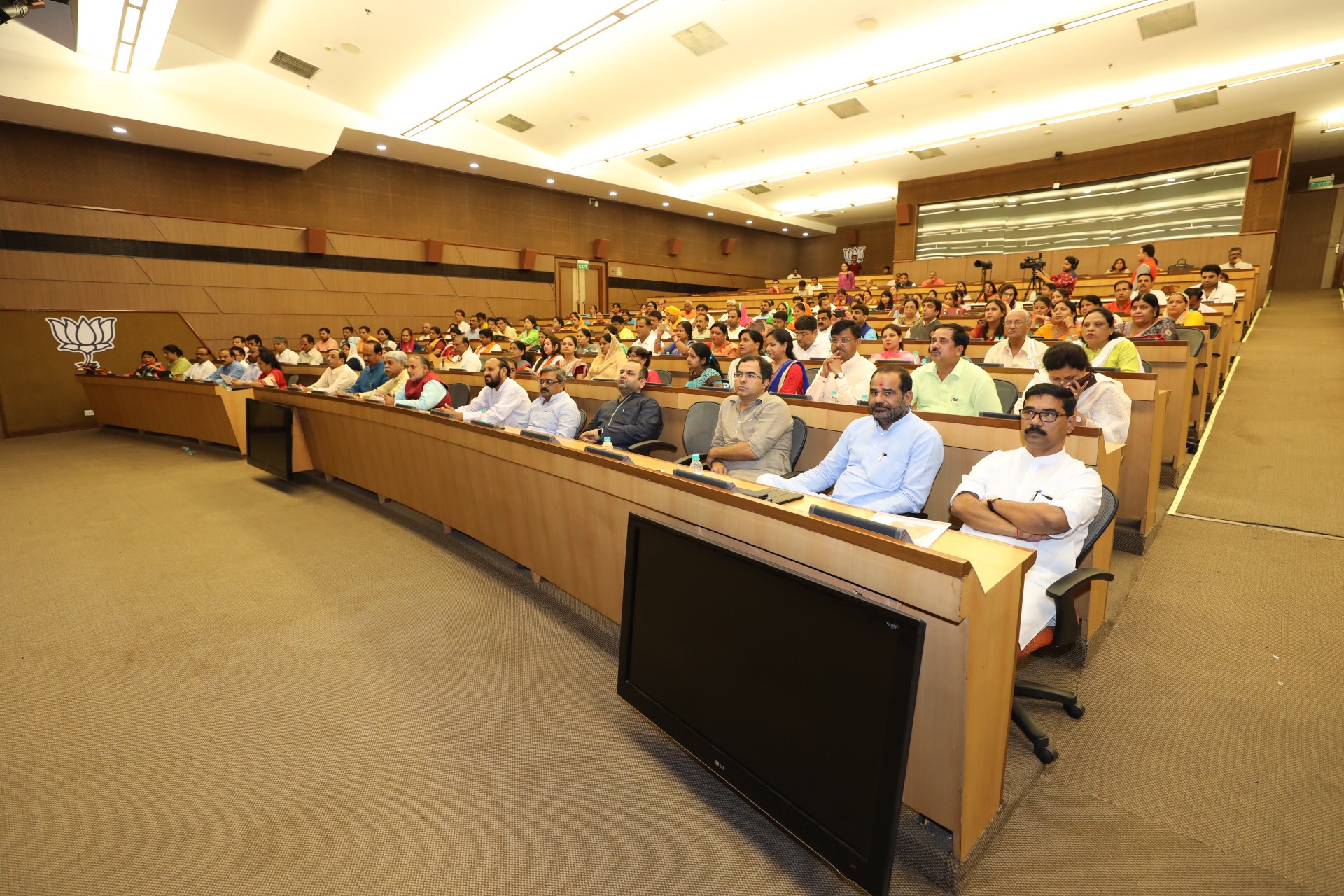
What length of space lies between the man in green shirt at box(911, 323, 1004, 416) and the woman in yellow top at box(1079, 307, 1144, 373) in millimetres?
690

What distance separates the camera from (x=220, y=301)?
9.35 m

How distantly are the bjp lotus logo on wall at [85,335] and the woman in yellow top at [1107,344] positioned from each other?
11.2 meters

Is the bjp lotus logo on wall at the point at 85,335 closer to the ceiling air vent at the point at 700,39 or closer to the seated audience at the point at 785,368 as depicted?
the ceiling air vent at the point at 700,39

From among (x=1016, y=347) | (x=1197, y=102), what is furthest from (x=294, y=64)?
(x=1197, y=102)

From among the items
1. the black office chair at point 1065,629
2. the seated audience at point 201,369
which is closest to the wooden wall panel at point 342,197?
the seated audience at point 201,369

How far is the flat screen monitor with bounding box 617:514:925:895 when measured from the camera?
1075 millimetres

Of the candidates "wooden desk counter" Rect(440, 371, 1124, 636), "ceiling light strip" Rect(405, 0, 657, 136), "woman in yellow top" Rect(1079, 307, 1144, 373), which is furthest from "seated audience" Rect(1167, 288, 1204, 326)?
"ceiling light strip" Rect(405, 0, 657, 136)

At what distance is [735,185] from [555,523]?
12644 mm

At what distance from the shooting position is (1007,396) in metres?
3.26

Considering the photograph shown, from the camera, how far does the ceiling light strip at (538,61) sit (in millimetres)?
6176

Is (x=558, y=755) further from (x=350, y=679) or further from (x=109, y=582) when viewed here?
(x=109, y=582)

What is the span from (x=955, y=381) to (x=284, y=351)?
31.7 feet

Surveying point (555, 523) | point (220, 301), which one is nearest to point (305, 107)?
point (220, 301)

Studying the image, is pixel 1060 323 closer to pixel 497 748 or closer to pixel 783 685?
pixel 783 685
